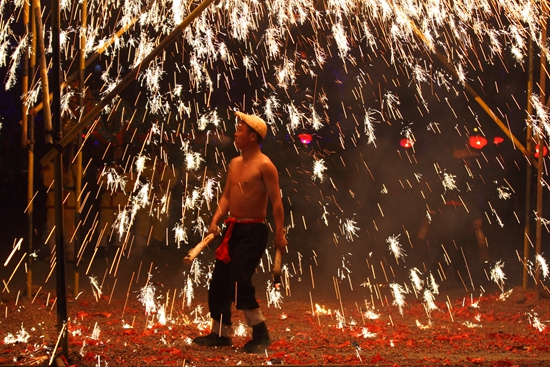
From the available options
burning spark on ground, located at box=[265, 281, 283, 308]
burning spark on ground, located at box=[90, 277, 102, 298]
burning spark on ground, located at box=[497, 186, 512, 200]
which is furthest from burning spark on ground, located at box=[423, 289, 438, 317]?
burning spark on ground, located at box=[90, 277, 102, 298]

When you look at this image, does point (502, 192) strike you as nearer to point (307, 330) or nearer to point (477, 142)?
point (477, 142)

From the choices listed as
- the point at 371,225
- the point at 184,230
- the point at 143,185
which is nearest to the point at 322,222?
the point at 371,225

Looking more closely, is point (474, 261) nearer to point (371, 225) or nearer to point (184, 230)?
point (371, 225)

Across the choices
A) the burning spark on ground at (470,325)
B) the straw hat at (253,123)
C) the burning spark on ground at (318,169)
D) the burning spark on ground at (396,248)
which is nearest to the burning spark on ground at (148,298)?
the straw hat at (253,123)

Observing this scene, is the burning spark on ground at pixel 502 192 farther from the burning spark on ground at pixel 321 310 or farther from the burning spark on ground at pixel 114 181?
the burning spark on ground at pixel 114 181

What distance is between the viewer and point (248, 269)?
Answer: 470cm

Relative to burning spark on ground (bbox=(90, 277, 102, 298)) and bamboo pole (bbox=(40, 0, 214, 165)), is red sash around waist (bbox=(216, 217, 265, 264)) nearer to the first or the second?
bamboo pole (bbox=(40, 0, 214, 165))

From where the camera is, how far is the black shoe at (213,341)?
4746mm

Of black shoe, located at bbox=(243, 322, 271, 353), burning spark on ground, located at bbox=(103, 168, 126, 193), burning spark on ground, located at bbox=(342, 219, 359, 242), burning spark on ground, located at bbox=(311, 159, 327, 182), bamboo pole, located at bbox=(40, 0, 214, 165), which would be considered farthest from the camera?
burning spark on ground, located at bbox=(311, 159, 327, 182)

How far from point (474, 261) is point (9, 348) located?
21.8 feet

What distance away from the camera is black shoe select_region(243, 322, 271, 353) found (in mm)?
4637

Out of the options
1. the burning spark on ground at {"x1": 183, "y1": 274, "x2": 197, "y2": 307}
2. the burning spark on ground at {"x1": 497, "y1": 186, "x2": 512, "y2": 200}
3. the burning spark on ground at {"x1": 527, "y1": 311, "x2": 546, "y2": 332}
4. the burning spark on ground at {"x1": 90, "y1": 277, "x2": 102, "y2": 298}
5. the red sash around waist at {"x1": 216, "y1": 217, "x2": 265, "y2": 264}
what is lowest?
the burning spark on ground at {"x1": 527, "y1": 311, "x2": 546, "y2": 332}

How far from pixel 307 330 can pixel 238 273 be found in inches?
52.1

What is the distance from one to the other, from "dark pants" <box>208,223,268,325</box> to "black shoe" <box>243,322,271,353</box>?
17 cm
